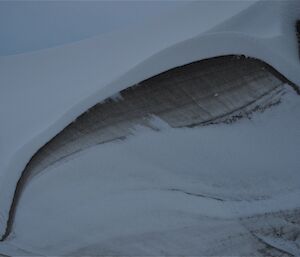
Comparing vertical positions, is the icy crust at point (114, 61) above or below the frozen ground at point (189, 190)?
above

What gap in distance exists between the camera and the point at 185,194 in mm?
1011

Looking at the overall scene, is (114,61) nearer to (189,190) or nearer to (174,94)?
(174,94)

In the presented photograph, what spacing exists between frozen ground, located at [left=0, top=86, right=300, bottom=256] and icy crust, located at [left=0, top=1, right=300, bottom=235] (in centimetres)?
9

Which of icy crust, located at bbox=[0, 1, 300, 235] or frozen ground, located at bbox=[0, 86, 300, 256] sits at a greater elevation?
icy crust, located at bbox=[0, 1, 300, 235]

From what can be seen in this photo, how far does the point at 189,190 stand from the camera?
1.01m

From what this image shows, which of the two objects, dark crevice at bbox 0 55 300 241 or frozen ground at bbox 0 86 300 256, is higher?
dark crevice at bbox 0 55 300 241

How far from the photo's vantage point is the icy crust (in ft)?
2.89

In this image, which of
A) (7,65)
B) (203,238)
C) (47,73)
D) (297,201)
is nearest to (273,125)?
(297,201)

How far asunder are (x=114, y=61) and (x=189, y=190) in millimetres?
374

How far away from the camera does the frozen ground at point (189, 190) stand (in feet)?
3.19

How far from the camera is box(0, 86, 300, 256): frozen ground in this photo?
3.19 feet

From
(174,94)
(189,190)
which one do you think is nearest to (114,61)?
(174,94)

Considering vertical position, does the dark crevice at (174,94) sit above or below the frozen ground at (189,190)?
above

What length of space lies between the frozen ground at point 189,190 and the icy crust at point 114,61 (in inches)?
3.7
